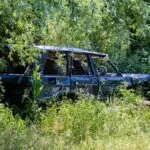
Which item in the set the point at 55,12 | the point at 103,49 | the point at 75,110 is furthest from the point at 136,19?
the point at 103,49

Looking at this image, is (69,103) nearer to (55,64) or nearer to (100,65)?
(55,64)

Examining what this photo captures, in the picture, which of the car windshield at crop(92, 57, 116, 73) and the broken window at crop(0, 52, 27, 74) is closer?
the broken window at crop(0, 52, 27, 74)

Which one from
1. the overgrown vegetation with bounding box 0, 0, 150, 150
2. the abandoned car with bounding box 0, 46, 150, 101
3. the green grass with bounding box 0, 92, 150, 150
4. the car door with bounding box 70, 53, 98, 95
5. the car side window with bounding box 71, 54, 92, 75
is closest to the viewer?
the overgrown vegetation with bounding box 0, 0, 150, 150

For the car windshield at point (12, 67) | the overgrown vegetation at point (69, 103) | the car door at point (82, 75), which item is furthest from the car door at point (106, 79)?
the car windshield at point (12, 67)

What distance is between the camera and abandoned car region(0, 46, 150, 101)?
830cm

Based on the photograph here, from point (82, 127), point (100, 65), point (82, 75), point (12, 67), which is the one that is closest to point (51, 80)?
point (12, 67)

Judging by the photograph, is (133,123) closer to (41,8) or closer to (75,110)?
(75,110)

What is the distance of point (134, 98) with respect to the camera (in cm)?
886

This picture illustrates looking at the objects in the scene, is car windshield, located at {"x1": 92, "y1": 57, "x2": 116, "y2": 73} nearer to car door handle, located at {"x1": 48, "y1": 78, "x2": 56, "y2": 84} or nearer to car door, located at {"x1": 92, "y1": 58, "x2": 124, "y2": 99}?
car door, located at {"x1": 92, "y1": 58, "x2": 124, "y2": 99}

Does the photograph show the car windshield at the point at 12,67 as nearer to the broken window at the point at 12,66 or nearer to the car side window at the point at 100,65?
the broken window at the point at 12,66

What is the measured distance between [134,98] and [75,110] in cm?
155

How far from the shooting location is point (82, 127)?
7441 mm

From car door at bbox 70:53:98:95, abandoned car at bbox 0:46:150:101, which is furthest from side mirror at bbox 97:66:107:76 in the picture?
car door at bbox 70:53:98:95

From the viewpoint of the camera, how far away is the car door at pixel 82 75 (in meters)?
8.96
